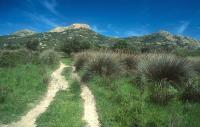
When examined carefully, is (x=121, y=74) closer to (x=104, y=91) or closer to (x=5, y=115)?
(x=104, y=91)

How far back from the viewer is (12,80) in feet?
47.3

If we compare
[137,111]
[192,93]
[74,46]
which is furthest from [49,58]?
[137,111]

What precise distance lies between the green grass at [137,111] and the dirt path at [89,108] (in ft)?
0.65

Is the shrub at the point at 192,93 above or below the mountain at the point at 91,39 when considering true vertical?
below

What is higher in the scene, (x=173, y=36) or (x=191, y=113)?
(x=173, y=36)

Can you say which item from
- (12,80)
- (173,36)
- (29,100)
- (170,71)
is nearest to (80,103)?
(29,100)

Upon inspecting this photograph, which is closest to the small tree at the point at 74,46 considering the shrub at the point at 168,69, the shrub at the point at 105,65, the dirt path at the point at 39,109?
the shrub at the point at 105,65

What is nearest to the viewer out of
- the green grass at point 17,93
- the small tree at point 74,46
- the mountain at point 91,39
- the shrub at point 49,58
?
the green grass at point 17,93

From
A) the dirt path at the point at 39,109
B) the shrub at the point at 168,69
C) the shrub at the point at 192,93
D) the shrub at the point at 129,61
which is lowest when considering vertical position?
the dirt path at the point at 39,109

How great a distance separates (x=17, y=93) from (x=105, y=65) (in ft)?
18.0

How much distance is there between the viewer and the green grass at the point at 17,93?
9.44 meters

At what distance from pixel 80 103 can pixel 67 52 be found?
3639cm

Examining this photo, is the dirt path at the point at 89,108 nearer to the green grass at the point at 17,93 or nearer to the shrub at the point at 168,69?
the green grass at the point at 17,93

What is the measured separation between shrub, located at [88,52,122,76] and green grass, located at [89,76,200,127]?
11.2 feet
